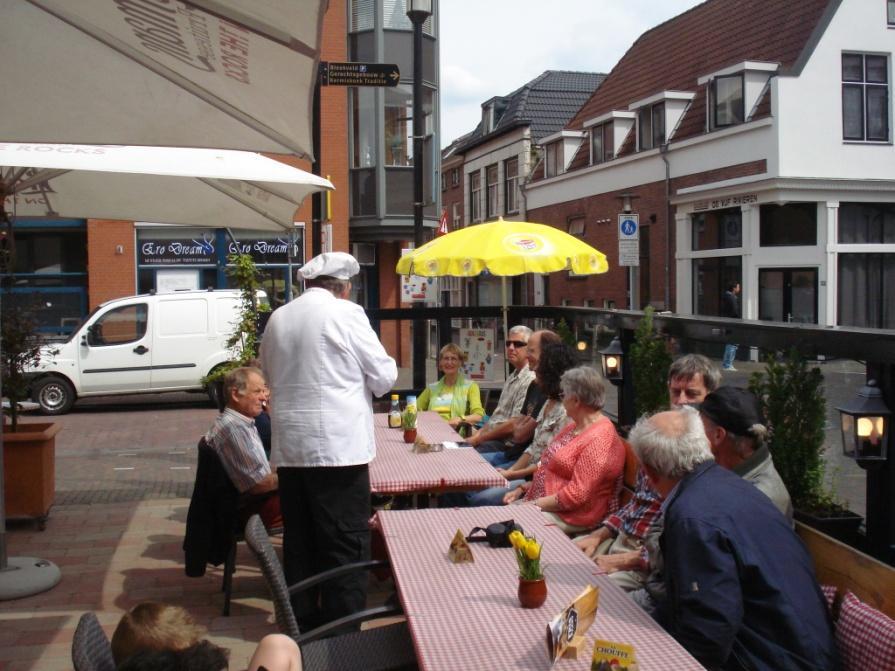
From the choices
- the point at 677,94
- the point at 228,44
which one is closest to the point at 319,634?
the point at 228,44

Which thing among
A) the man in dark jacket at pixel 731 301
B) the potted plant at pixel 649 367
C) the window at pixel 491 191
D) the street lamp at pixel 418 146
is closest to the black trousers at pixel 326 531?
the potted plant at pixel 649 367

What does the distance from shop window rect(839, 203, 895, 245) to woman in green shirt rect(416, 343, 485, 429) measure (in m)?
17.2

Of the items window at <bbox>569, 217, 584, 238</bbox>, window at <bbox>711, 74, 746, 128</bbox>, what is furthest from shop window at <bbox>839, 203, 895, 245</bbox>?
window at <bbox>569, 217, 584, 238</bbox>

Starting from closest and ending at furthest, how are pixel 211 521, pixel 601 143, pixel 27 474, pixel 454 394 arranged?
pixel 211 521 → pixel 27 474 → pixel 454 394 → pixel 601 143

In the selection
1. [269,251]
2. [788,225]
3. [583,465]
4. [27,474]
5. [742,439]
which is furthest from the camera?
[788,225]

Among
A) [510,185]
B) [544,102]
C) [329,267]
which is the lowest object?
[329,267]

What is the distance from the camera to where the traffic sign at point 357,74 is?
796cm

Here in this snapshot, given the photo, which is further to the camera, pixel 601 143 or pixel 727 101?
pixel 601 143

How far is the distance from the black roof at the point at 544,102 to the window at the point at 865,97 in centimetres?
1441

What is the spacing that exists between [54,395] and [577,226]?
66.2 feet

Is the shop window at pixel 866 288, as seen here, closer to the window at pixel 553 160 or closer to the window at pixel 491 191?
the window at pixel 553 160

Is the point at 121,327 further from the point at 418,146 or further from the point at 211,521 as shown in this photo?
the point at 211,521

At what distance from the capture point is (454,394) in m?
7.47

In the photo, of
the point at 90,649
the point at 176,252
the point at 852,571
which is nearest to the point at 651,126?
the point at 176,252
